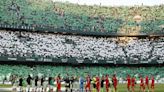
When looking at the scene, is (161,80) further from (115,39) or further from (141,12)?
(141,12)

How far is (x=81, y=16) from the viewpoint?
92.2 m

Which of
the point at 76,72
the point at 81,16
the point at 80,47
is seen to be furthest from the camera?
the point at 81,16

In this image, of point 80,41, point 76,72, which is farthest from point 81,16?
point 76,72

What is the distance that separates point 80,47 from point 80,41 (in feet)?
10.2

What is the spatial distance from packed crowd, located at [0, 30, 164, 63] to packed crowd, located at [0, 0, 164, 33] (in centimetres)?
223

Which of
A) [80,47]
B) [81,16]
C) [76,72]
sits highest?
[81,16]

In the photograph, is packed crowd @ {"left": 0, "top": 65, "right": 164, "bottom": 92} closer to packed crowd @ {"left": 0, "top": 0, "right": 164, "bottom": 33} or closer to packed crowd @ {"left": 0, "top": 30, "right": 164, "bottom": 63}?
packed crowd @ {"left": 0, "top": 30, "right": 164, "bottom": 63}

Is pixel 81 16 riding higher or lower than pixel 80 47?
higher

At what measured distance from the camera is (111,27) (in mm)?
90625

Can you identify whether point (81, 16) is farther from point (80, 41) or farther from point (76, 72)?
point (76, 72)

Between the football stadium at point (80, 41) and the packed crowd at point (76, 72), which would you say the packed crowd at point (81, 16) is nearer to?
the football stadium at point (80, 41)

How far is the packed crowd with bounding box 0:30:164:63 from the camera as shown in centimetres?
7319

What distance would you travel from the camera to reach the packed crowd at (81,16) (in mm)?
80562

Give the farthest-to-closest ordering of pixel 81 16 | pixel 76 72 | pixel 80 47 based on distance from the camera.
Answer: pixel 81 16 < pixel 80 47 < pixel 76 72
